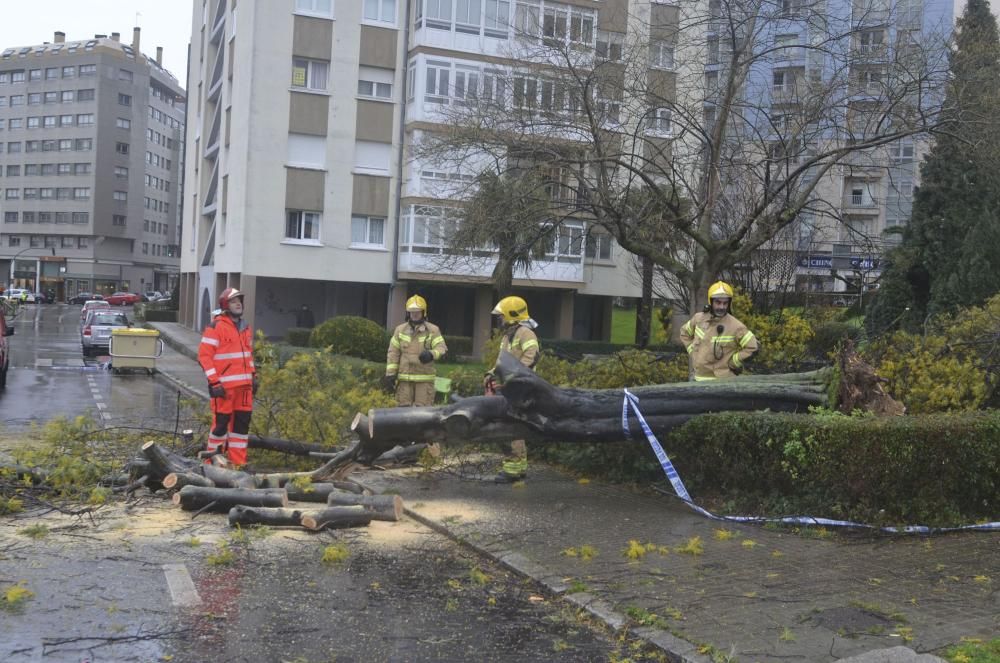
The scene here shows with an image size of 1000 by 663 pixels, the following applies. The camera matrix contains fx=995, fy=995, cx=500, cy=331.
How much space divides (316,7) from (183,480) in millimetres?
27247

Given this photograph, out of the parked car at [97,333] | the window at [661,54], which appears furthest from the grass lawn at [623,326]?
the window at [661,54]

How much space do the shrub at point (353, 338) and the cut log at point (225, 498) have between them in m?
17.9

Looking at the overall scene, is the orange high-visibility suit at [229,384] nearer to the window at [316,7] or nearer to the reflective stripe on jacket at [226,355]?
the reflective stripe on jacket at [226,355]

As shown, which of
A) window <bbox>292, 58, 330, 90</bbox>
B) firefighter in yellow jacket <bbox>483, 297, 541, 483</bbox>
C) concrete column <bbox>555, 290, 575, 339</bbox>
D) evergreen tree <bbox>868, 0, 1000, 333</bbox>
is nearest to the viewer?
firefighter in yellow jacket <bbox>483, 297, 541, 483</bbox>

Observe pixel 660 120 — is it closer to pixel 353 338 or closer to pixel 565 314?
pixel 353 338

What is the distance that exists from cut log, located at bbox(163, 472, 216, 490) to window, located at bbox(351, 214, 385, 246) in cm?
2546

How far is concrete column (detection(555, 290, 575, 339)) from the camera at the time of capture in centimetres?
3509

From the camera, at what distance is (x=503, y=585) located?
6.14 meters

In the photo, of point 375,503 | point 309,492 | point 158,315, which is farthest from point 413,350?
point 158,315

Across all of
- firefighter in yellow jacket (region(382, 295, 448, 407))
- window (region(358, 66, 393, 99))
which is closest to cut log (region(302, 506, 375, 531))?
firefighter in yellow jacket (region(382, 295, 448, 407))

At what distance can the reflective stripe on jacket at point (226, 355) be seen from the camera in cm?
948

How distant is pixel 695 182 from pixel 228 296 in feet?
32.9

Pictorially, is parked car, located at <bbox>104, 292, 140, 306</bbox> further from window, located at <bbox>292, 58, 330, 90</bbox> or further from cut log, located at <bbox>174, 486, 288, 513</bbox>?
cut log, located at <bbox>174, 486, 288, 513</bbox>

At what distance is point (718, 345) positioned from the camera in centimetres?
927
